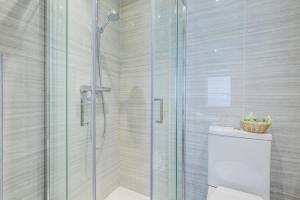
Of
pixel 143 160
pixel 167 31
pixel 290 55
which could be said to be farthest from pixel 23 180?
pixel 290 55

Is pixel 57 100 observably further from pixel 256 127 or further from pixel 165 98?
pixel 256 127

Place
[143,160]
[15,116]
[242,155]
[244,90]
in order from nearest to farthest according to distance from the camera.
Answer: [15,116], [242,155], [244,90], [143,160]

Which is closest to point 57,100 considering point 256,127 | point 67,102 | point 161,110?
point 67,102

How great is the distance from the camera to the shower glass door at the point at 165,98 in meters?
1.26

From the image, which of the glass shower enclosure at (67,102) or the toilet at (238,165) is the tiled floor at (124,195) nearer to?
the glass shower enclosure at (67,102)

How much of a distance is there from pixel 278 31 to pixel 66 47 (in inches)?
58.4

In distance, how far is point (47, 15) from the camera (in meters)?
1.28

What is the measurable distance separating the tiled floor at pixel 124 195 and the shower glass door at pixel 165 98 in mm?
637

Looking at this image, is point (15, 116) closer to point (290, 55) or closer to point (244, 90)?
point (244, 90)

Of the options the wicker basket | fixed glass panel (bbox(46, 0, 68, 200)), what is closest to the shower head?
fixed glass panel (bbox(46, 0, 68, 200))

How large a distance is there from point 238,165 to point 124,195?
4.07 ft

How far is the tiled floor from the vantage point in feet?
6.20

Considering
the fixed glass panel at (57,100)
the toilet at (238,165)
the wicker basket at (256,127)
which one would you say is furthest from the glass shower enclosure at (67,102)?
the wicker basket at (256,127)

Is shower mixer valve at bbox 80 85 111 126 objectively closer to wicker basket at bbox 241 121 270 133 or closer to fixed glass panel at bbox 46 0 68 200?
fixed glass panel at bbox 46 0 68 200
